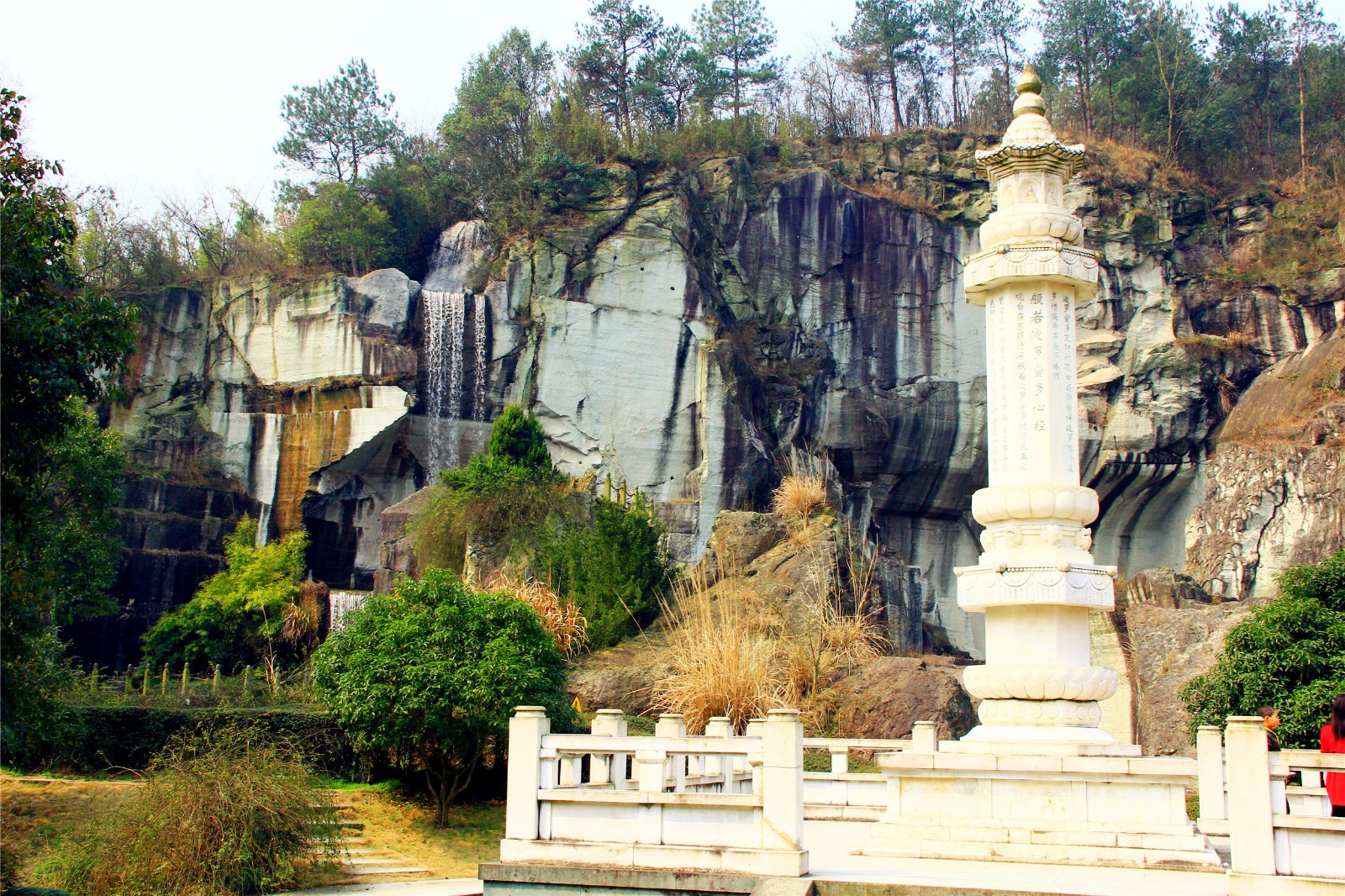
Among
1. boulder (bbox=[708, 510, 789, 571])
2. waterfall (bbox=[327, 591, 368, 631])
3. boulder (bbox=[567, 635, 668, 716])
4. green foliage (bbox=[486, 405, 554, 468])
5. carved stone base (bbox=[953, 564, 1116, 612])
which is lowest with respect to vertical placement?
boulder (bbox=[567, 635, 668, 716])

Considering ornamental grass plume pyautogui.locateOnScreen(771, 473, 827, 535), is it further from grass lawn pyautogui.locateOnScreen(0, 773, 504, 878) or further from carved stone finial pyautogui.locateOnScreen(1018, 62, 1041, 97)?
carved stone finial pyautogui.locateOnScreen(1018, 62, 1041, 97)

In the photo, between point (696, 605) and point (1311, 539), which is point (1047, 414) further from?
point (1311, 539)

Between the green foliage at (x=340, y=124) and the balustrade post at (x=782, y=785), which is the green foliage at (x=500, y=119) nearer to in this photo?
the green foliage at (x=340, y=124)

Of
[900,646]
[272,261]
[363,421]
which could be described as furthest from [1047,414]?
[272,261]

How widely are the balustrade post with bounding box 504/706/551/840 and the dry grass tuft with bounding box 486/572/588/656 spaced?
11.2m

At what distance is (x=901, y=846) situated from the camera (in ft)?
34.3

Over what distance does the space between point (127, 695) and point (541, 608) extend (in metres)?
6.59

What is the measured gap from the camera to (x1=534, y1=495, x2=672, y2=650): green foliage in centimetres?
2212

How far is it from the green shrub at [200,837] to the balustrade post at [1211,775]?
840cm

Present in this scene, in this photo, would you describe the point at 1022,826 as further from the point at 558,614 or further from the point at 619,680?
the point at 558,614

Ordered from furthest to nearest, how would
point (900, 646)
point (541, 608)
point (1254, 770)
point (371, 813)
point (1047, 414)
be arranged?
point (900, 646) < point (541, 608) < point (371, 813) < point (1047, 414) < point (1254, 770)

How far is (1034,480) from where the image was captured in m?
11.5

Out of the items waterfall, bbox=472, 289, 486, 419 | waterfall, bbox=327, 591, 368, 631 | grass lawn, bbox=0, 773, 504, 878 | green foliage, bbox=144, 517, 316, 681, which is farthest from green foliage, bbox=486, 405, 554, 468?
grass lawn, bbox=0, 773, 504, 878

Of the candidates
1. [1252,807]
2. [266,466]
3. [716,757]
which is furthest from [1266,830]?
[266,466]
